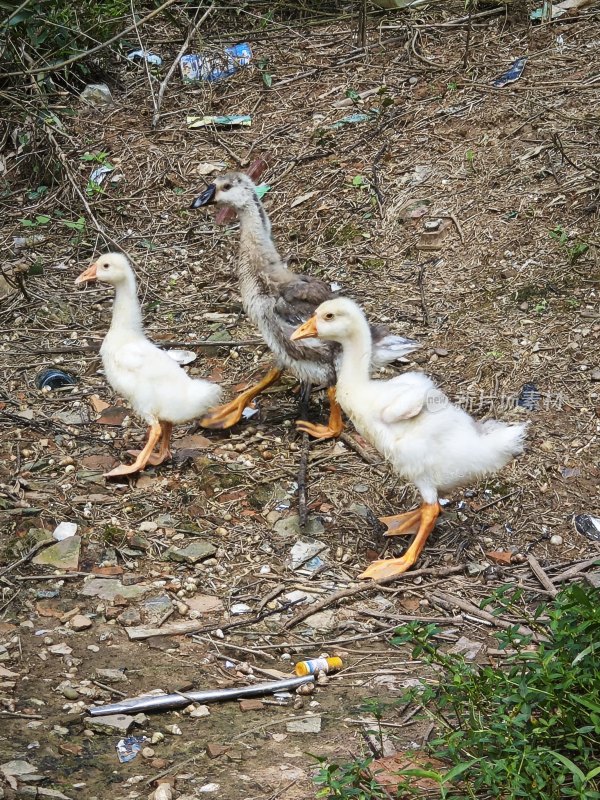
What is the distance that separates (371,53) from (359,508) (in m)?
5.26

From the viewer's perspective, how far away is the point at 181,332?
6.92 meters

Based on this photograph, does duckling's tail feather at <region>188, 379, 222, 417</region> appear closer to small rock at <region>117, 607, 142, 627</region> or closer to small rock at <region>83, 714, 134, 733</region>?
small rock at <region>117, 607, 142, 627</region>

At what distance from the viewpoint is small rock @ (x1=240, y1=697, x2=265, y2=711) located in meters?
3.84

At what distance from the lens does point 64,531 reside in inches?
196

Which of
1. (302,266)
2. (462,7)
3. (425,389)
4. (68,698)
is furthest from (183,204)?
(68,698)

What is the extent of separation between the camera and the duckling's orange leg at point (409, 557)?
4.73 m

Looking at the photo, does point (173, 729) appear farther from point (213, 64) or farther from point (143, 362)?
point (213, 64)

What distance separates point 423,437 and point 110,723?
6.13 ft

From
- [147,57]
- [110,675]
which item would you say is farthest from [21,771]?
[147,57]

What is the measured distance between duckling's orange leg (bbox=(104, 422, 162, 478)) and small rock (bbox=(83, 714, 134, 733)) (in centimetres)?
186

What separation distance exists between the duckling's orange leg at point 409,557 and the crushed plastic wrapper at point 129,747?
57.5 inches

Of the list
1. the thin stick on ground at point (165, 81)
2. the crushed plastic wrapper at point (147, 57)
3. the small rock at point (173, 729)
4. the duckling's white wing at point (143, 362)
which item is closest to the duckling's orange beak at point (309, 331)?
the duckling's white wing at point (143, 362)

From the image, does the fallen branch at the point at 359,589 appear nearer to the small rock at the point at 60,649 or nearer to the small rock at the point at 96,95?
the small rock at the point at 60,649

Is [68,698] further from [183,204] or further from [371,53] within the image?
[371,53]
